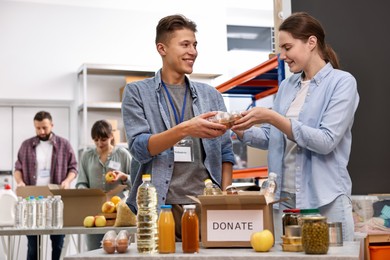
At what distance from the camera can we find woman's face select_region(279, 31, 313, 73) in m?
2.32

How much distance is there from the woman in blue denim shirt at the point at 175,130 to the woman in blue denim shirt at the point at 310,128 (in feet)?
0.56

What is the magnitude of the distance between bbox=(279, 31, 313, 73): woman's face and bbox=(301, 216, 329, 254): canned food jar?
2.65 ft

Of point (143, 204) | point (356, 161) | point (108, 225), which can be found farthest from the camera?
point (108, 225)

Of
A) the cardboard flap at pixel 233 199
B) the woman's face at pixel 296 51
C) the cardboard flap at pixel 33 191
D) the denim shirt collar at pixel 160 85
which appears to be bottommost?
the cardboard flap at pixel 233 199

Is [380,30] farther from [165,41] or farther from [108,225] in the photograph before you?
[108,225]

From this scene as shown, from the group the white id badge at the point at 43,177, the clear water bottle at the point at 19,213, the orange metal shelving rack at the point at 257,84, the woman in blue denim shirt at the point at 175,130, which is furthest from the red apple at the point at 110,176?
the woman in blue denim shirt at the point at 175,130

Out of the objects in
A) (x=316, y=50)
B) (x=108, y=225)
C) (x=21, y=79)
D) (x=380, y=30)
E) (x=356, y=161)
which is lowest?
(x=108, y=225)

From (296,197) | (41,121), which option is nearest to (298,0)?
(296,197)

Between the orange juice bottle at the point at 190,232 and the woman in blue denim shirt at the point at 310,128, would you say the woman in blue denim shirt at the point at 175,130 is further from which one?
the orange juice bottle at the point at 190,232

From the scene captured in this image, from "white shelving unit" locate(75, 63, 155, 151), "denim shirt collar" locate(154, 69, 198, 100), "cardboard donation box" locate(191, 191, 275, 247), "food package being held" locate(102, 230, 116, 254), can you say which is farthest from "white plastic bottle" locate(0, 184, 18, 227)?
"white shelving unit" locate(75, 63, 155, 151)

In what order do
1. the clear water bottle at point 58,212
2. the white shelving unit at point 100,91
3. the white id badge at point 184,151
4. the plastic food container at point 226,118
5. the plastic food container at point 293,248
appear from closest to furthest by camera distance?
the plastic food container at point 293,248, the plastic food container at point 226,118, the white id badge at point 184,151, the clear water bottle at point 58,212, the white shelving unit at point 100,91

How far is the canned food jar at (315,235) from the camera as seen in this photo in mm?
1672

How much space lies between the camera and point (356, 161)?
3412mm

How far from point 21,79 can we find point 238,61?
3.09 m
